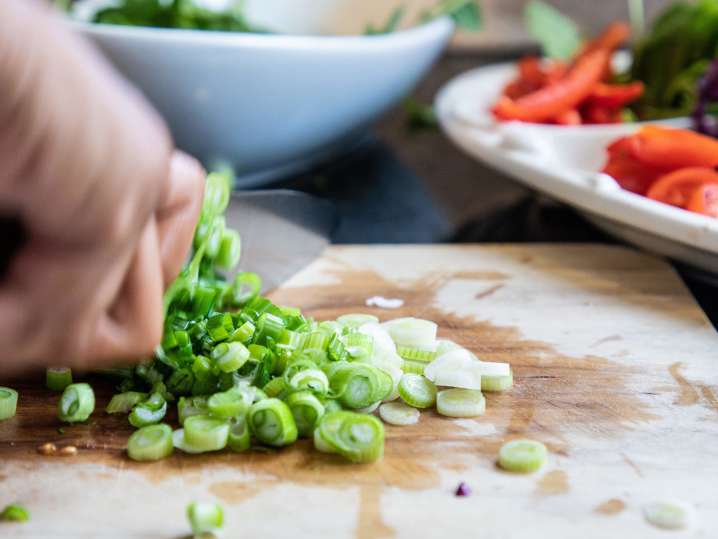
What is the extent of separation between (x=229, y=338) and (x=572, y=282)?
576 mm

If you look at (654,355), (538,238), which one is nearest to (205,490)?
(654,355)

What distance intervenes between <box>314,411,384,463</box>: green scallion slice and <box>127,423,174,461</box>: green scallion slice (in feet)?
0.52

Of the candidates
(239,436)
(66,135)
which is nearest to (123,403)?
(239,436)

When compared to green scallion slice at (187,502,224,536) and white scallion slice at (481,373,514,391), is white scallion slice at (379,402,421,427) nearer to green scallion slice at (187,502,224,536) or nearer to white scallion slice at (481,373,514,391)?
white scallion slice at (481,373,514,391)

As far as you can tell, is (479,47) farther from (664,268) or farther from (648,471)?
(648,471)

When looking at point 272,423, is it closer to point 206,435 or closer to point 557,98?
point 206,435

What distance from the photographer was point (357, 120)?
1.91 meters

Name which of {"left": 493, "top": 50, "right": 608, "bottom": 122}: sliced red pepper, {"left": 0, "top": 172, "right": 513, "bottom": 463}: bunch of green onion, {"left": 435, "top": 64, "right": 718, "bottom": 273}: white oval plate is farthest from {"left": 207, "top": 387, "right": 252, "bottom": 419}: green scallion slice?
{"left": 493, "top": 50, "right": 608, "bottom": 122}: sliced red pepper

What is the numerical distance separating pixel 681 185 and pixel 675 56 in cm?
61

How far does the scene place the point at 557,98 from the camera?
6.37 feet

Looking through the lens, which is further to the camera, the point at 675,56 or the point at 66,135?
the point at 675,56

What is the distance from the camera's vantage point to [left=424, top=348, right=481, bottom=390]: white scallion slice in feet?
3.73

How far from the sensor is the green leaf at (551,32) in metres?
→ 2.20

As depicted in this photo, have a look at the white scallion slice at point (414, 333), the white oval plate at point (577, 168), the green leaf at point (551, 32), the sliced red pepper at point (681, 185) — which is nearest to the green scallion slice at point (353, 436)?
the white scallion slice at point (414, 333)
